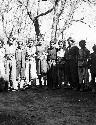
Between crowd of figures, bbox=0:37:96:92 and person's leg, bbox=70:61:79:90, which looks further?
person's leg, bbox=70:61:79:90

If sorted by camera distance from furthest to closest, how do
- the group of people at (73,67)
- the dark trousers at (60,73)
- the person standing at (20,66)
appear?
the person standing at (20,66) → the dark trousers at (60,73) → the group of people at (73,67)

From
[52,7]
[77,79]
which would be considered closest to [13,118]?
[77,79]

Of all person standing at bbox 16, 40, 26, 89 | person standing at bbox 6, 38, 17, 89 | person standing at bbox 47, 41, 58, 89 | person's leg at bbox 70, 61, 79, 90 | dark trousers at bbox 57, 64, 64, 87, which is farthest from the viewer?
person standing at bbox 16, 40, 26, 89

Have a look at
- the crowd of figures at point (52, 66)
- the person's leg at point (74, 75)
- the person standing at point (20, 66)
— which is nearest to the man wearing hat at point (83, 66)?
the crowd of figures at point (52, 66)

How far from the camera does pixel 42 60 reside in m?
11.7

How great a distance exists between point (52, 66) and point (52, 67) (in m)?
0.05

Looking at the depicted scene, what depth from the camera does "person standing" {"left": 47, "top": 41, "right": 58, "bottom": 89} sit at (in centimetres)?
1129

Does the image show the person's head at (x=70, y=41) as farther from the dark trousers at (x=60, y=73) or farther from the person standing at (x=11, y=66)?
the person standing at (x=11, y=66)

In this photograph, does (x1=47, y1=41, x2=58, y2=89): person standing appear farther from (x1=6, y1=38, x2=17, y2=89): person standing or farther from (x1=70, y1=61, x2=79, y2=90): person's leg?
(x1=6, y1=38, x2=17, y2=89): person standing

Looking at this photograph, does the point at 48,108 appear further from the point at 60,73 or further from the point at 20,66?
the point at 20,66

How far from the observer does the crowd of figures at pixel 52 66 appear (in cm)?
1019

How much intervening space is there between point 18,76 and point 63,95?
10.2ft

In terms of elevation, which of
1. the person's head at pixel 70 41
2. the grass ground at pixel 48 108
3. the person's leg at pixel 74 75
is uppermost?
the person's head at pixel 70 41

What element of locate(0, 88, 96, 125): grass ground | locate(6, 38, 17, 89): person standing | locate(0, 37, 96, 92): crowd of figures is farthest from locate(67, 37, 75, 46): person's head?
locate(6, 38, 17, 89): person standing
